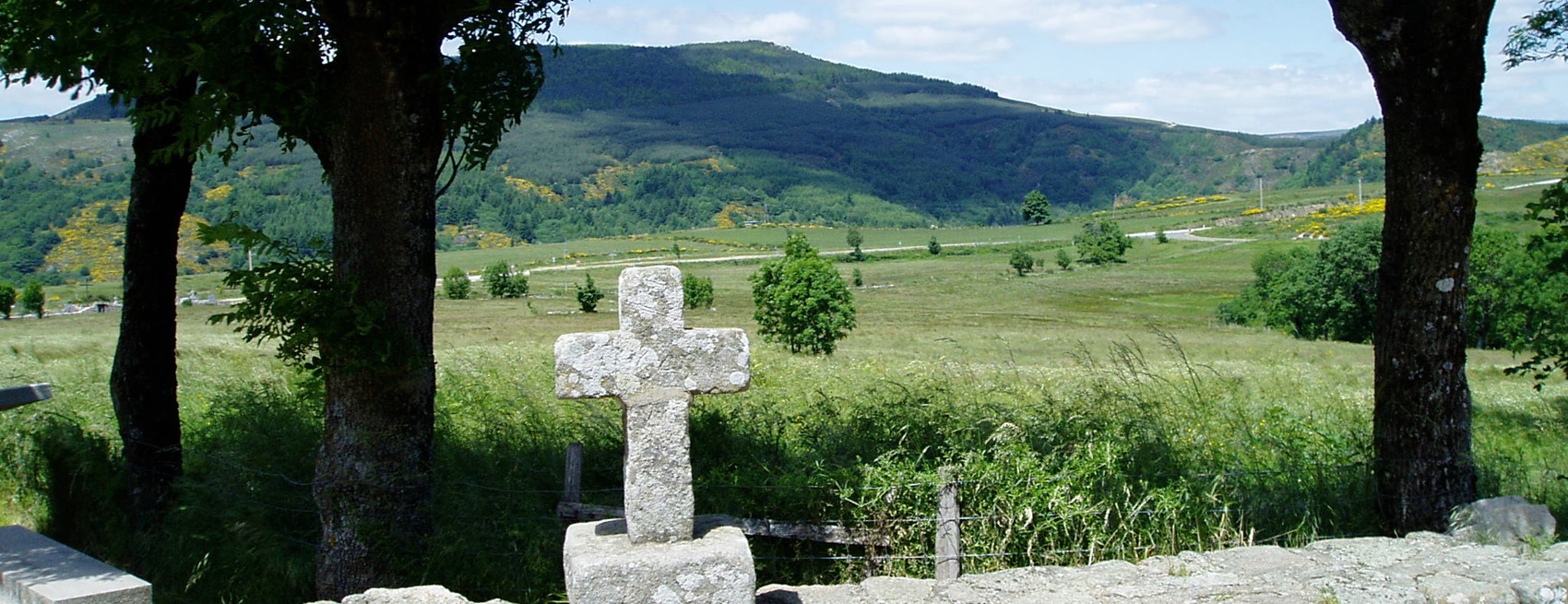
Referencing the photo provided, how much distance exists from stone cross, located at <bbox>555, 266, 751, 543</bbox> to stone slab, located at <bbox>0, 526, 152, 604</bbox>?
10.1 feet

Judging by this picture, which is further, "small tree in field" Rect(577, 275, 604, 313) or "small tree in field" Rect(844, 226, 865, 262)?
"small tree in field" Rect(844, 226, 865, 262)

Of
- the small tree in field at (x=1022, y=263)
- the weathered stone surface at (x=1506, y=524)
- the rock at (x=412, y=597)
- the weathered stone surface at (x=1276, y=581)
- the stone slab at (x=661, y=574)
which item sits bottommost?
the small tree in field at (x=1022, y=263)

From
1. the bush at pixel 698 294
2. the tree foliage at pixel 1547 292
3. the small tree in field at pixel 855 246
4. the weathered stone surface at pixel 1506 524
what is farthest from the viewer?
the small tree in field at pixel 855 246

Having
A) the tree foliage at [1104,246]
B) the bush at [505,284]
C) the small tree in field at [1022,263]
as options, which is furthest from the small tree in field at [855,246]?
the bush at [505,284]

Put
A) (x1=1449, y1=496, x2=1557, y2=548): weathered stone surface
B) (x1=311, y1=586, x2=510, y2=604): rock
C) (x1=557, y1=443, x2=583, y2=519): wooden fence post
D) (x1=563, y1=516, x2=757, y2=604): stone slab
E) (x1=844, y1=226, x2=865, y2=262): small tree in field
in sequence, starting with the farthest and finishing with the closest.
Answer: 1. (x1=844, y1=226, x2=865, y2=262): small tree in field
2. (x1=557, y1=443, x2=583, y2=519): wooden fence post
3. (x1=1449, y1=496, x2=1557, y2=548): weathered stone surface
4. (x1=311, y1=586, x2=510, y2=604): rock
5. (x1=563, y1=516, x2=757, y2=604): stone slab

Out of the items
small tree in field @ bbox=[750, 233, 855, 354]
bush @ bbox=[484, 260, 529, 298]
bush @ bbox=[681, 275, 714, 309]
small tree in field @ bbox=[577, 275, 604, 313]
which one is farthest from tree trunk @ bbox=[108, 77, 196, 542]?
bush @ bbox=[484, 260, 529, 298]

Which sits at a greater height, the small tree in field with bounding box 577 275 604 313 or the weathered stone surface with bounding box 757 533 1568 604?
the weathered stone surface with bounding box 757 533 1568 604

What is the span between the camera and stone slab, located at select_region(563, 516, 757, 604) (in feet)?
15.2

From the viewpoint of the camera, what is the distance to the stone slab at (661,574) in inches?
182

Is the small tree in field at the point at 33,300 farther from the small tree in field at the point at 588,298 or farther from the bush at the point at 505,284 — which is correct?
the small tree in field at the point at 588,298

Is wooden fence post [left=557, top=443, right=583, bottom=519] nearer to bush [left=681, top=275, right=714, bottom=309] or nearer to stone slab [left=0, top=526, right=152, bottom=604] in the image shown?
stone slab [left=0, top=526, right=152, bottom=604]

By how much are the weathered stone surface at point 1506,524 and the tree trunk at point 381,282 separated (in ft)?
22.7

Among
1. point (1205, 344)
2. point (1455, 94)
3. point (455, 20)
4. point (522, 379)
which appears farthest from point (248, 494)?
point (1205, 344)

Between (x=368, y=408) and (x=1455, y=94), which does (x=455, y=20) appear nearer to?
(x=368, y=408)
